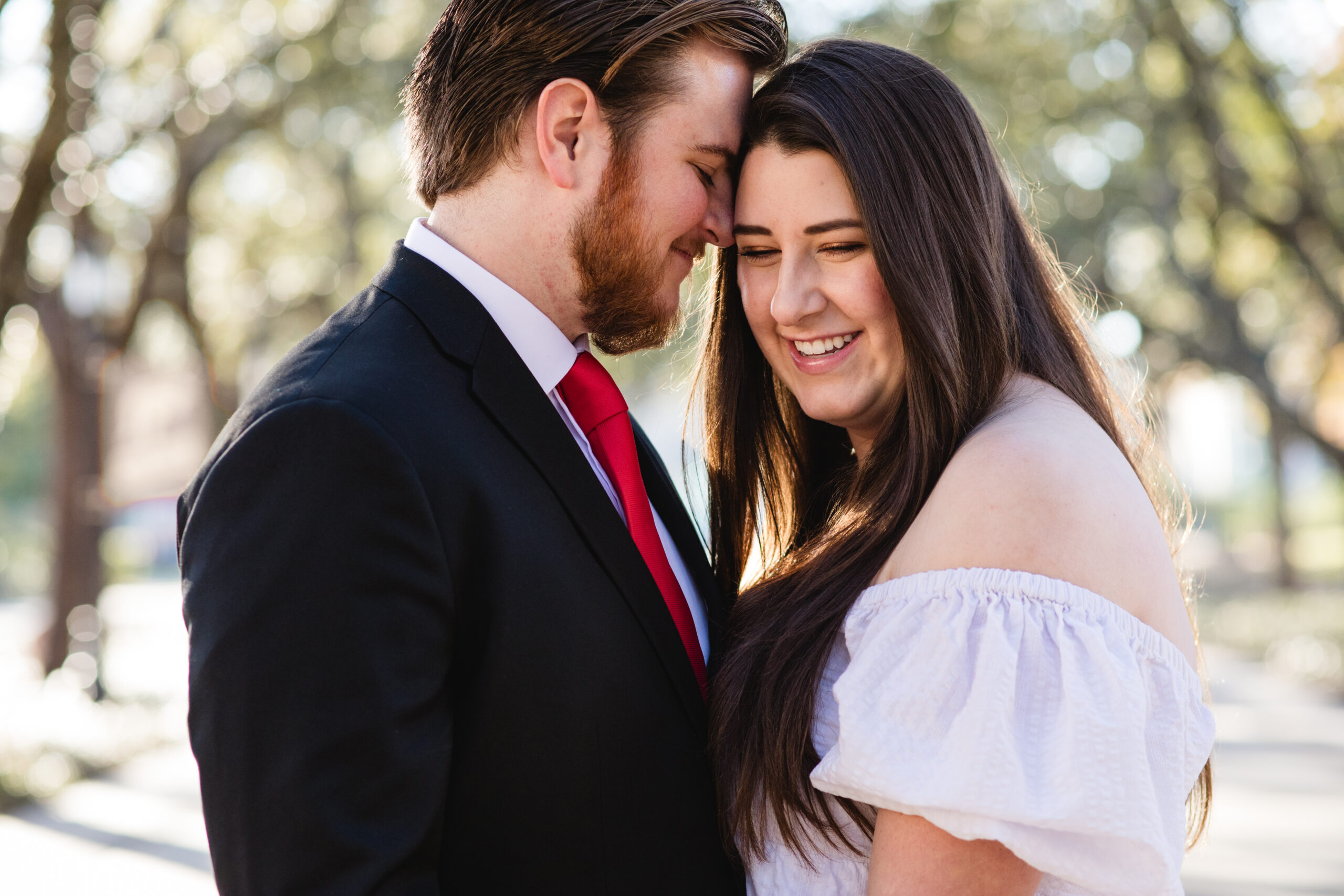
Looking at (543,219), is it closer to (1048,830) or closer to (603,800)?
(603,800)

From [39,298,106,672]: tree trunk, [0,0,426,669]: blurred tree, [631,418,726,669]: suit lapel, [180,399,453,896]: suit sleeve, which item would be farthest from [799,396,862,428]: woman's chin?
[39,298,106,672]: tree trunk

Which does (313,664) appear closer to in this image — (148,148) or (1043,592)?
(1043,592)

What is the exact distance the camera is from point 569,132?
7.29ft

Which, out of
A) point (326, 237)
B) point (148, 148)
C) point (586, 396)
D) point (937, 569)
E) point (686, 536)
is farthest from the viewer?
point (326, 237)

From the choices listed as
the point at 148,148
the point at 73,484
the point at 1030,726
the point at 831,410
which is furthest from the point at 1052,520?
the point at 148,148

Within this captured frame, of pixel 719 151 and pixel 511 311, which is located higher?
pixel 719 151

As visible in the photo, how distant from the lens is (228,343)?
18.7 m

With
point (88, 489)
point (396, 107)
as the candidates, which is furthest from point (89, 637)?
point (396, 107)

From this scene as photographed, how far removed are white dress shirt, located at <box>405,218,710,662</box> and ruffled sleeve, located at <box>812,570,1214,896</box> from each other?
0.55 m

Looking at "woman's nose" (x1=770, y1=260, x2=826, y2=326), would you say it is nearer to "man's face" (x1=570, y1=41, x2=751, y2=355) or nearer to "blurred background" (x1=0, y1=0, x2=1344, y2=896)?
"man's face" (x1=570, y1=41, x2=751, y2=355)

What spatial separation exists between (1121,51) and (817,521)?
12.2 metres

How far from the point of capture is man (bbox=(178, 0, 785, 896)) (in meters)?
1.54

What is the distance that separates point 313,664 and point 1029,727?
1.07m

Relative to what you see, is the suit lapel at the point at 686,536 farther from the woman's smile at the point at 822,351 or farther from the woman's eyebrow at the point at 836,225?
the woman's eyebrow at the point at 836,225
